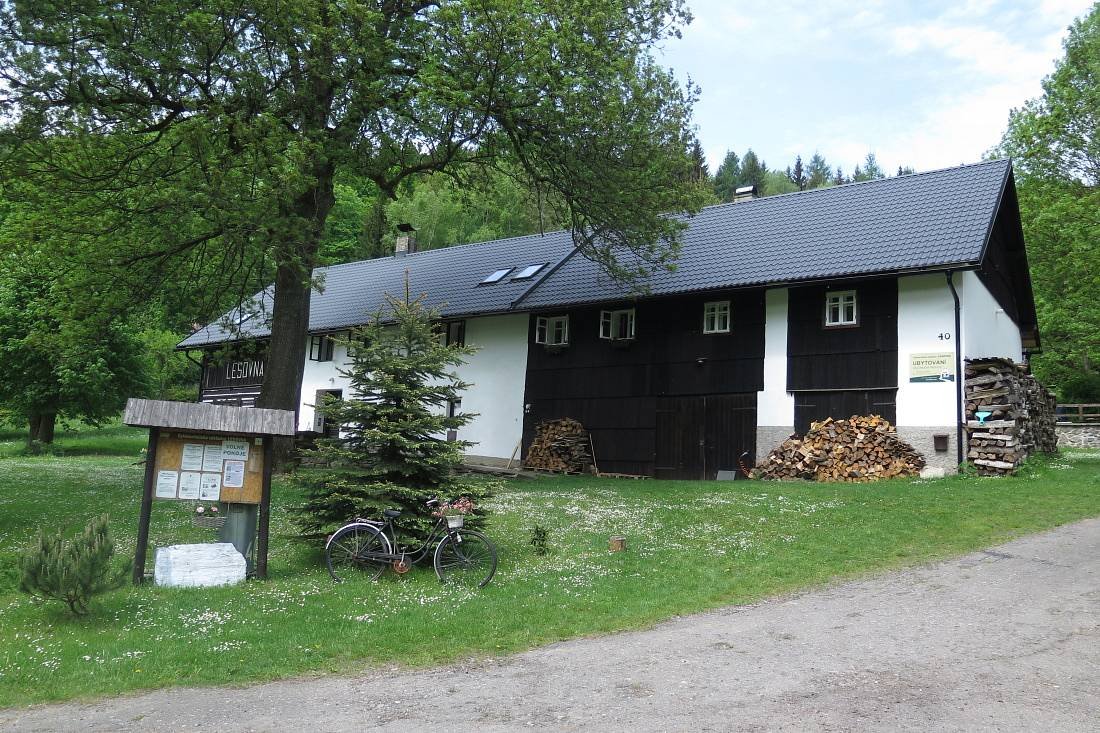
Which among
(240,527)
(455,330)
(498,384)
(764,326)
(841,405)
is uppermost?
(455,330)

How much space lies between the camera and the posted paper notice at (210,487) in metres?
9.90

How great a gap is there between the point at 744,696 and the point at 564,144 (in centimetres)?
1344

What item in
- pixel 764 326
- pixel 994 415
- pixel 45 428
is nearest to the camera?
pixel 994 415

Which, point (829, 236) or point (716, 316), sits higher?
point (829, 236)

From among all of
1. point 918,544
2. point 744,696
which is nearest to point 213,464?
point 744,696

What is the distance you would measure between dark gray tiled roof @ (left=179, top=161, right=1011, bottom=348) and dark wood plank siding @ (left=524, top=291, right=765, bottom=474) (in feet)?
2.66

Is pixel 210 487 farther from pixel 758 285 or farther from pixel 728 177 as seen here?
pixel 728 177

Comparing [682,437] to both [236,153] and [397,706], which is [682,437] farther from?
[397,706]

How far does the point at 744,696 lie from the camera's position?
6.11m

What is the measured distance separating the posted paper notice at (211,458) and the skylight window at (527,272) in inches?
759

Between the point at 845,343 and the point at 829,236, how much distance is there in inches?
146

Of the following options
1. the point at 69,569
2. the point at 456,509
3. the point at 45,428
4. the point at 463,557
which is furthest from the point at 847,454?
the point at 45,428

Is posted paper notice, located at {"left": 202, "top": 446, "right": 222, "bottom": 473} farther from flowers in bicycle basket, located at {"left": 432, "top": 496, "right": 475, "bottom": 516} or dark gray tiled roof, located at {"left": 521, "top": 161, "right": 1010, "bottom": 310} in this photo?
dark gray tiled roof, located at {"left": 521, "top": 161, "right": 1010, "bottom": 310}

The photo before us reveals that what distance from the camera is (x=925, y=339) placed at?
19.4 m
